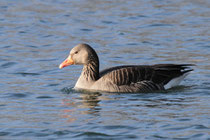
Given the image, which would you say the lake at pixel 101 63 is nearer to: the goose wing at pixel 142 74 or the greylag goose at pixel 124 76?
the greylag goose at pixel 124 76

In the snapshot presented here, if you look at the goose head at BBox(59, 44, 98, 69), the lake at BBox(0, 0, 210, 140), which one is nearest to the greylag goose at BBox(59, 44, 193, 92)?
the goose head at BBox(59, 44, 98, 69)

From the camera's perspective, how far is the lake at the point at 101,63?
39.2 ft

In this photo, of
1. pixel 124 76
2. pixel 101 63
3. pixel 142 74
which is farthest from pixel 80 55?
pixel 101 63

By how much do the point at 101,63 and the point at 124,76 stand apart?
13.0 ft

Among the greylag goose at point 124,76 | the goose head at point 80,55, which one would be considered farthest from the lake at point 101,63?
the goose head at point 80,55

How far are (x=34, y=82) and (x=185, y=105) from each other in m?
4.83

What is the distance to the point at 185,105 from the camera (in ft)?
44.8

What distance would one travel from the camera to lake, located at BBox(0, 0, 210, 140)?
39.2 ft

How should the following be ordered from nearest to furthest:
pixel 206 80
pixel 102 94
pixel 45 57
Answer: pixel 102 94, pixel 206 80, pixel 45 57

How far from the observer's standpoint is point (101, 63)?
766 inches

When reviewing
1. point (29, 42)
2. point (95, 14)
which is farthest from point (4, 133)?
point (95, 14)

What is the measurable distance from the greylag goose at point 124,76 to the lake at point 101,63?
0.30 m

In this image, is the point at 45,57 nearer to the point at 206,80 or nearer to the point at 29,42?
the point at 29,42

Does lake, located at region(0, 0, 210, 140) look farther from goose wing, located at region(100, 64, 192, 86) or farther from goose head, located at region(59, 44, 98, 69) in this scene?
goose head, located at region(59, 44, 98, 69)
